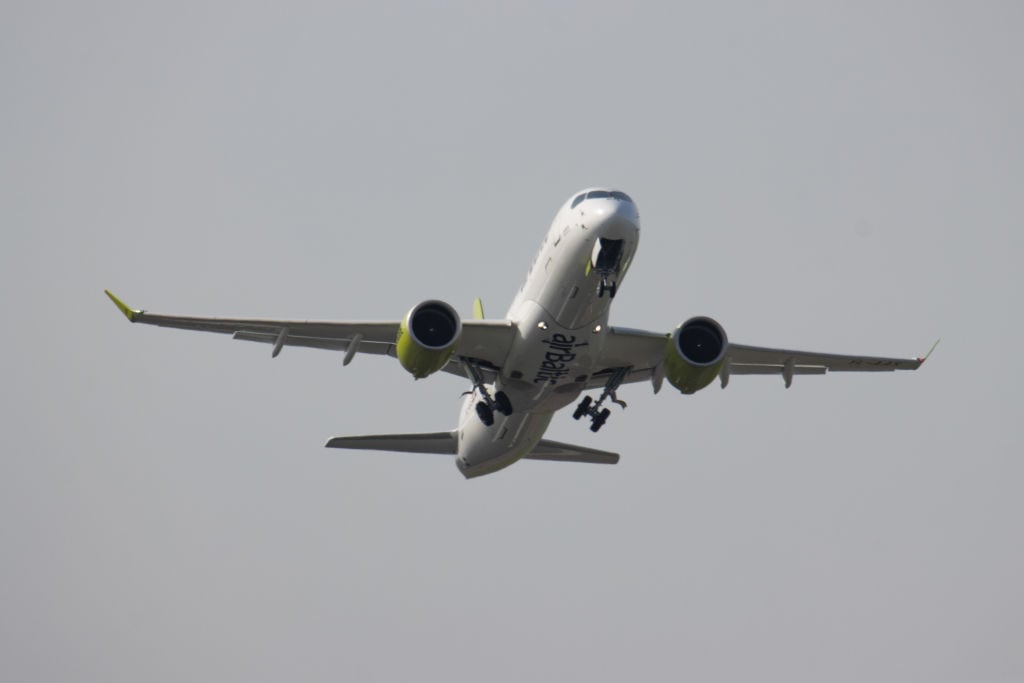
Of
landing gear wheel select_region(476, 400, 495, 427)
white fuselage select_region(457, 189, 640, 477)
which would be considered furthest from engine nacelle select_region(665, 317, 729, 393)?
landing gear wheel select_region(476, 400, 495, 427)

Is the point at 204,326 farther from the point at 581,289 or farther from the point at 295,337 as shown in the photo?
the point at 581,289

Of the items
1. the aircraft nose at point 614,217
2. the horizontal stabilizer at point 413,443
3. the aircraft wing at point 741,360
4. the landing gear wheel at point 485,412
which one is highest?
the aircraft nose at point 614,217

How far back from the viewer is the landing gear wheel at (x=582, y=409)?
34.9 meters

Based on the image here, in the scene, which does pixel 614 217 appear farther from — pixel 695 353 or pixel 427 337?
pixel 427 337

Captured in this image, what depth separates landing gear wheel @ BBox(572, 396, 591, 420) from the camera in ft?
115

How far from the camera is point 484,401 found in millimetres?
34281

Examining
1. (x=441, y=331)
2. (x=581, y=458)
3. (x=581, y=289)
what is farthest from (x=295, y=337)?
(x=581, y=458)

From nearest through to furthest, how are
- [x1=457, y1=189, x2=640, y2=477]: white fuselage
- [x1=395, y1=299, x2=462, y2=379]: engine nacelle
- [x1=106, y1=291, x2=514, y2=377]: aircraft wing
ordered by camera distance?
[x1=457, y1=189, x2=640, y2=477]: white fuselage < [x1=395, y1=299, x2=462, y2=379]: engine nacelle < [x1=106, y1=291, x2=514, y2=377]: aircraft wing

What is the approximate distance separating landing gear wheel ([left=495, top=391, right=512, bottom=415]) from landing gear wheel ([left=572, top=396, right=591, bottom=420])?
192cm

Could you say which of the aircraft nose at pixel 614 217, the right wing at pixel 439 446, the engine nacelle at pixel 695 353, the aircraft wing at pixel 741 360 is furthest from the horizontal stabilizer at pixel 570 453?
the aircraft nose at pixel 614 217

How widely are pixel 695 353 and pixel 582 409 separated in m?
4.37

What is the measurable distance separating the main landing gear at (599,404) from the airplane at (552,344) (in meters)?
0.03

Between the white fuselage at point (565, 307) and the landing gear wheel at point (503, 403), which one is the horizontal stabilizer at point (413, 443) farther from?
the landing gear wheel at point (503, 403)

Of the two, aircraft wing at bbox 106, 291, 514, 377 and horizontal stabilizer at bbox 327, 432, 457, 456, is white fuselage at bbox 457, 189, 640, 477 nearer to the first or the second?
aircraft wing at bbox 106, 291, 514, 377
